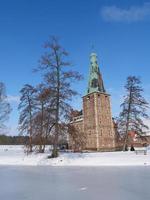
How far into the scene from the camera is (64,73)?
80.3 ft

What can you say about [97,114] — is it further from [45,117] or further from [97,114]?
[45,117]

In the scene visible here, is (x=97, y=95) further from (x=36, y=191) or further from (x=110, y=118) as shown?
(x=36, y=191)

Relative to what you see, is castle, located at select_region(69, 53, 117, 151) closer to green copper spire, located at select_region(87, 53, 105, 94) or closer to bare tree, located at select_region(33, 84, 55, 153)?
green copper spire, located at select_region(87, 53, 105, 94)

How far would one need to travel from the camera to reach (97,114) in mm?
65875

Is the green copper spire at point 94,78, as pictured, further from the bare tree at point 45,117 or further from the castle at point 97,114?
the bare tree at point 45,117

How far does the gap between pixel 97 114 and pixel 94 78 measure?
26.9 ft

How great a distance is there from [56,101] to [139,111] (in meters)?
13.5

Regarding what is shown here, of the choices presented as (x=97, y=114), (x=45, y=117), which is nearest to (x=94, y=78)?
(x=97, y=114)

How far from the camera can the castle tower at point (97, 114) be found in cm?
6322

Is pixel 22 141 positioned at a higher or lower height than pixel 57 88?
lower

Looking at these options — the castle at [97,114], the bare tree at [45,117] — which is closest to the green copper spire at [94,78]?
the castle at [97,114]

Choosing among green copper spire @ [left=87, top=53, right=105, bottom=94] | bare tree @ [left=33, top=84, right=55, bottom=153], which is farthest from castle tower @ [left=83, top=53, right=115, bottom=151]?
bare tree @ [left=33, top=84, right=55, bottom=153]

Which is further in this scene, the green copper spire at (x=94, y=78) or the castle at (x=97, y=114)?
the castle at (x=97, y=114)

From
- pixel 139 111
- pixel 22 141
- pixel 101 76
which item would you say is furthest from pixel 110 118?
pixel 22 141
